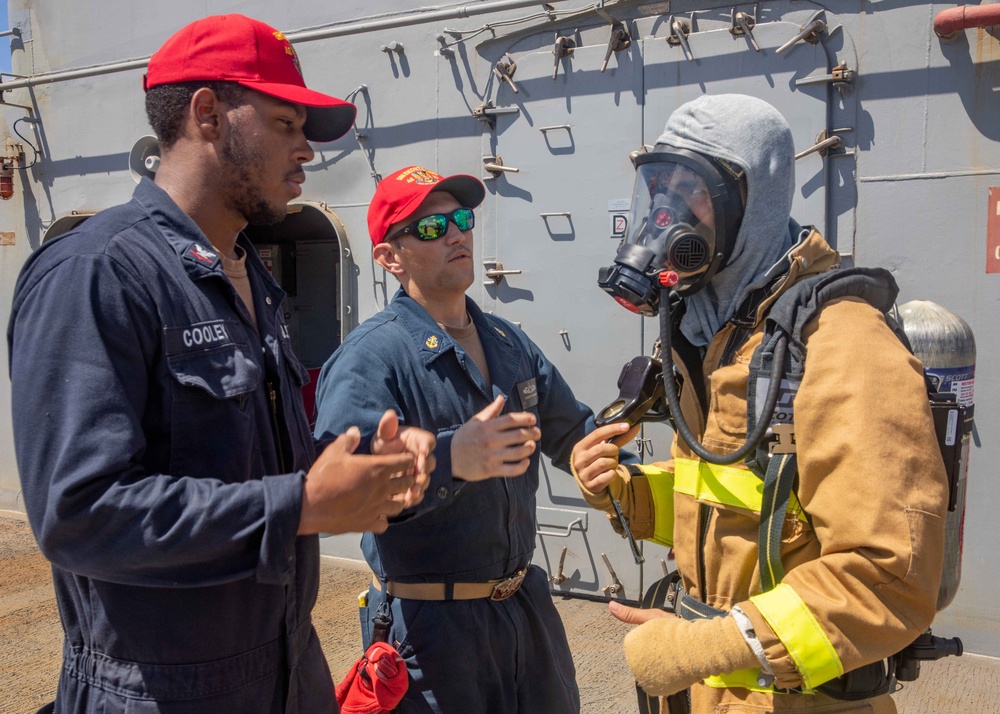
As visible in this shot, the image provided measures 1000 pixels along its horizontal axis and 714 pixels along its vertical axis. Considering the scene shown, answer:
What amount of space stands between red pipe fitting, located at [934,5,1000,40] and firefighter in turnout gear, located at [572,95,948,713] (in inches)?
93.8

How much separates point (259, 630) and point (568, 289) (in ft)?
11.0

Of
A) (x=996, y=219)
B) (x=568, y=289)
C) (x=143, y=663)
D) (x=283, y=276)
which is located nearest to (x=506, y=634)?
(x=143, y=663)

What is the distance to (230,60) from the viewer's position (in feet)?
5.58

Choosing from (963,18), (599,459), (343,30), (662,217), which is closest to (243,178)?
(662,217)

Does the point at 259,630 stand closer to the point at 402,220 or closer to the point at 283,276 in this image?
the point at 402,220

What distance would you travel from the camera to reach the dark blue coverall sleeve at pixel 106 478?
4.44ft

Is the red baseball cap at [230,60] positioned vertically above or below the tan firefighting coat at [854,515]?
above

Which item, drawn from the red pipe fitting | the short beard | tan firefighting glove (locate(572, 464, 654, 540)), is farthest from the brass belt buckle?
the red pipe fitting

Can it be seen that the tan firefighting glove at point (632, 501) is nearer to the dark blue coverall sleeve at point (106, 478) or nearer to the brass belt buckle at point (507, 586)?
the brass belt buckle at point (507, 586)

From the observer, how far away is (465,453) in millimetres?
1731

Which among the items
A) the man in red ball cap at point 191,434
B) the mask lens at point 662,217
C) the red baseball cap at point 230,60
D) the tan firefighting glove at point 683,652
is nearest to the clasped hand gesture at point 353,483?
the man in red ball cap at point 191,434

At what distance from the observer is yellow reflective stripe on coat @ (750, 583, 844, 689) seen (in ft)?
4.80

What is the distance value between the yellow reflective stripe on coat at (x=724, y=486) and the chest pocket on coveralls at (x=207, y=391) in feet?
3.30

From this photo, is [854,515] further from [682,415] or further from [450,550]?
[450,550]
